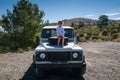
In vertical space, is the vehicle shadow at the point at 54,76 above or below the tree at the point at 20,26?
below

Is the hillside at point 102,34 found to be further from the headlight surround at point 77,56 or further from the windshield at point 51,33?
the headlight surround at point 77,56

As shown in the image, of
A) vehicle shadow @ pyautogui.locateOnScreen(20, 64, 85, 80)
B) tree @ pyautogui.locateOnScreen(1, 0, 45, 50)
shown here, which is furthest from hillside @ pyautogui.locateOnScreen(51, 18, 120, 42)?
vehicle shadow @ pyautogui.locateOnScreen(20, 64, 85, 80)

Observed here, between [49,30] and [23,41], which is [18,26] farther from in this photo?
[49,30]

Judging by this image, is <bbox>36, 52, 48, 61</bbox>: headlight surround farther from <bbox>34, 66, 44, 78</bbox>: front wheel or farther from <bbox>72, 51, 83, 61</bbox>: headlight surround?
<bbox>72, 51, 83, 61</bbox>: headlight surround

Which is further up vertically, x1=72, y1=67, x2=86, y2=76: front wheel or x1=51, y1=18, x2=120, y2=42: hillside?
x1=51, y1=18, x2=120, y2=42: hillside

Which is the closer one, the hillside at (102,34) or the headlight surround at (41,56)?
the headlight surround at (41,56)

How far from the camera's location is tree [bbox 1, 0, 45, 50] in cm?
2412

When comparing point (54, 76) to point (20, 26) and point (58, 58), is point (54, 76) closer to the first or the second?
point (58, 58)

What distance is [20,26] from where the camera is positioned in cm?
2466

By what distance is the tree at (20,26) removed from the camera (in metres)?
24.1

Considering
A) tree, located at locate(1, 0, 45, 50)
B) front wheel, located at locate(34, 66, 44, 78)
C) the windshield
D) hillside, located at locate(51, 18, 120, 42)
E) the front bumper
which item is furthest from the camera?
hillside, located at locate(51, 18, 120, 42)

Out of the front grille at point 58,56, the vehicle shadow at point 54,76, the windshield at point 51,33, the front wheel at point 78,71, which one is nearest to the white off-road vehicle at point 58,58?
the front grille at point 58,56

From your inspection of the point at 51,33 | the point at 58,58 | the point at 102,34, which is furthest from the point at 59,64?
the point at 102,34

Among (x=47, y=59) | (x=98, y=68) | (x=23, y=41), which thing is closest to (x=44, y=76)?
Result: (x=47, y=59)
